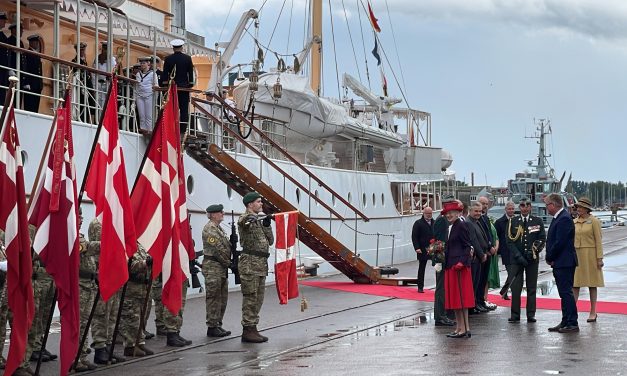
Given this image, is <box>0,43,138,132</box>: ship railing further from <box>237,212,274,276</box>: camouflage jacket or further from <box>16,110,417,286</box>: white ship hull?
<box>237,212,274,276</box>: camouflage jacket

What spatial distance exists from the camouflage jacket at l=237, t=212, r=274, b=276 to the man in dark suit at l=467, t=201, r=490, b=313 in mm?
2724

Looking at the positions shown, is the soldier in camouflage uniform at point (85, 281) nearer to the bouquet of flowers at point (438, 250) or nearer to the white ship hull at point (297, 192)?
the white ship hull at point (297, 192)

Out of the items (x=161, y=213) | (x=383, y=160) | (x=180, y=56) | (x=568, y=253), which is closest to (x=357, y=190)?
(x=383, y=160)

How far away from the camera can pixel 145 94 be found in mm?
19016

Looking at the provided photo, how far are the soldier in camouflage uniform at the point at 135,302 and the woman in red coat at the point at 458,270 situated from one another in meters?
3.81

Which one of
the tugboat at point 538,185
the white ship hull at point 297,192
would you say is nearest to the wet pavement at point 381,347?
the white ship hull at point 297,192

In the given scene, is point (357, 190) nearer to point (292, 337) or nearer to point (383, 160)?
point (383, 160)

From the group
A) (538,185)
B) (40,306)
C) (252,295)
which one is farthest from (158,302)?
(538,185)

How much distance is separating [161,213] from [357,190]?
18630 mm

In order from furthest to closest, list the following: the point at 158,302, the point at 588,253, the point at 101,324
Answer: the point at 588,253
the point at 158,302
the point at 101,324

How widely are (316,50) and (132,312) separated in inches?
862

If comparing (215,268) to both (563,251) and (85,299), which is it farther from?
(563,251)

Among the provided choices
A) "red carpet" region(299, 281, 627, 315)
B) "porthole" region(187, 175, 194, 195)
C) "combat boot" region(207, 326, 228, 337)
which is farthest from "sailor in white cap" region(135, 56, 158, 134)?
"combat boot" region(207, 326, 228, 337)

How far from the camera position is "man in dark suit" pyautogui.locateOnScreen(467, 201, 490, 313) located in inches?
581
